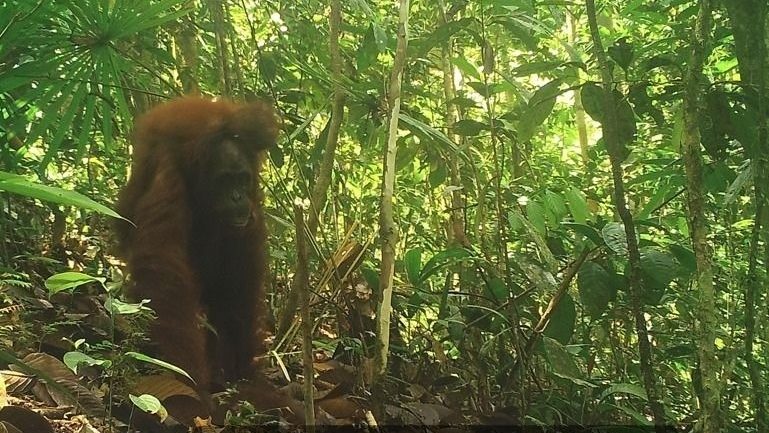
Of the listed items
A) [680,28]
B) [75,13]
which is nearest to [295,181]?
[75,13]

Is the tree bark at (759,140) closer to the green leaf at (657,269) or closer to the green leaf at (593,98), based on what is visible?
the green leaf at (657,269)

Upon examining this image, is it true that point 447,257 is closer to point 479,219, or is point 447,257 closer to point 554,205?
point 479,219

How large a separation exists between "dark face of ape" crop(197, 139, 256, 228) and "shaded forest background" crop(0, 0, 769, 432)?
18 cm

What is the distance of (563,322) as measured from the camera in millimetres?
1930

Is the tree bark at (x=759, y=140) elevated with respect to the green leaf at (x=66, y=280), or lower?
elevated

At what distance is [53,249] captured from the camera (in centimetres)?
298

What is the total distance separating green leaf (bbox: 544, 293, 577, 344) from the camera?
6.31ft

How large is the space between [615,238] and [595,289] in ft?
0.47

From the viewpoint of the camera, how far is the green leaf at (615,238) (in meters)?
1.78

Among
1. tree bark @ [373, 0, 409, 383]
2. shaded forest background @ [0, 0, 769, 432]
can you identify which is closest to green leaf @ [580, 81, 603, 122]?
shaded forest background @ [0, 0, 769, 432]

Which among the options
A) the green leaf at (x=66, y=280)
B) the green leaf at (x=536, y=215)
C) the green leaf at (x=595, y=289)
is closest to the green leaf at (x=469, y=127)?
the green leaf at (x=536, y=215)

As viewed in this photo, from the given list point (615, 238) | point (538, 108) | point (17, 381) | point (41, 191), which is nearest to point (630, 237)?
point (615, 238)

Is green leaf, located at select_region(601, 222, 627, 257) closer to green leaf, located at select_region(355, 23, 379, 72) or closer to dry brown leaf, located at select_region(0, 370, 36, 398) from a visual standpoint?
green leaf, located at select_region(355, 23, 379, 72)

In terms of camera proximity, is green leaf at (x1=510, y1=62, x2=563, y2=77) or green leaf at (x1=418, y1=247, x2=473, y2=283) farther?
green leaf at (x1=418, y1=247, x2=473, y2=283)
